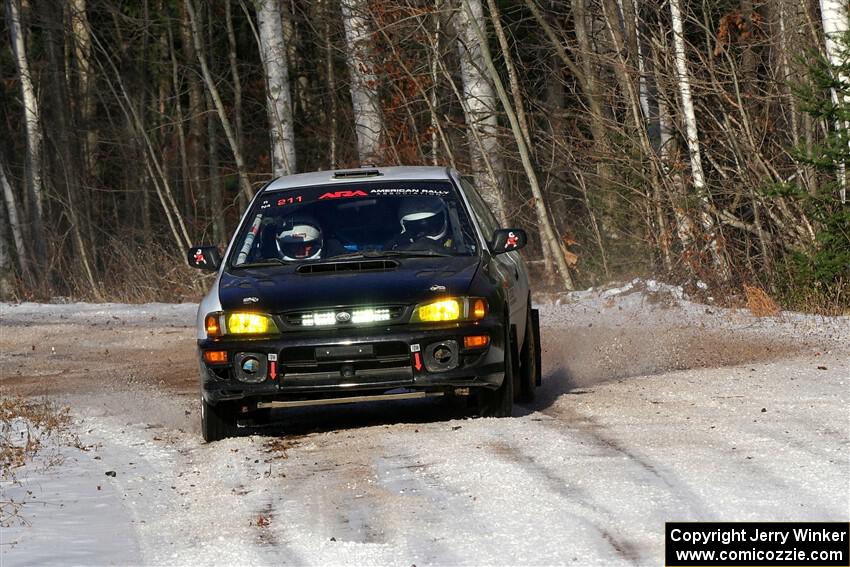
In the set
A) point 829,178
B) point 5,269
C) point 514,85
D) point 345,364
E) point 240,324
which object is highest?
point 514,85

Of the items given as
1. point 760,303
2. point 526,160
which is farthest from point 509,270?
point 526,160

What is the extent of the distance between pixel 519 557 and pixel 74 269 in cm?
2773

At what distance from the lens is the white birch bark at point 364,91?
81.2ft

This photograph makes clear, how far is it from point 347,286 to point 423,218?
1.35 meters

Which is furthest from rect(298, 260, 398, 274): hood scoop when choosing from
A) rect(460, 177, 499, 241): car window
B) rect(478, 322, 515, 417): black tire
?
rect(460, 177, 499, 241): car window

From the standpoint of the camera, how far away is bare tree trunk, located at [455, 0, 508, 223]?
22.9 meters

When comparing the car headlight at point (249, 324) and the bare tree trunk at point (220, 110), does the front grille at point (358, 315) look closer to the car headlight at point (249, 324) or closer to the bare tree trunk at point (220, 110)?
the car headlight at point (249, 324)

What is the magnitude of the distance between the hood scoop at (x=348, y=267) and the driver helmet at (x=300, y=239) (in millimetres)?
414

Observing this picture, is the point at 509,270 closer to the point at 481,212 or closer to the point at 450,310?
the point at 481,212

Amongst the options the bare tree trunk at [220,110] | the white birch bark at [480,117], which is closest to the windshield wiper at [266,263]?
the white birch bark at [480,117]

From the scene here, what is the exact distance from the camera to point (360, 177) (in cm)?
1099

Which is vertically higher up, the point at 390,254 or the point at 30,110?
the point at 30,110

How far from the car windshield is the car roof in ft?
0.29

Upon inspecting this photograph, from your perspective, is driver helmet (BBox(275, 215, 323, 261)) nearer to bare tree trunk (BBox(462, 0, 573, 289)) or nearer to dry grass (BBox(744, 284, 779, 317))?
dry grass (BBox(744, 284, 779, 317))
